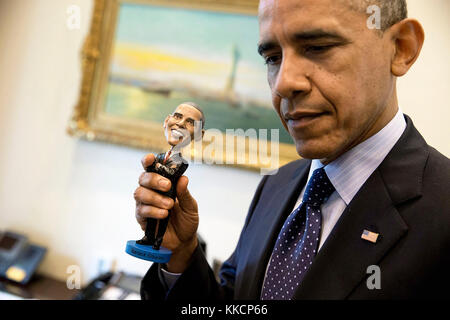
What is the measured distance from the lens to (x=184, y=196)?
77 cm

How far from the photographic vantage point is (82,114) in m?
2.09

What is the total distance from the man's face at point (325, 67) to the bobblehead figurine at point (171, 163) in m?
0.17

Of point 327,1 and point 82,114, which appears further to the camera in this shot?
point 82,114

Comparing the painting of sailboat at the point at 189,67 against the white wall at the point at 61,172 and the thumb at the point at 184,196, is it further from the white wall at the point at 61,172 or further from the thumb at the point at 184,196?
the thumb at the point at 184,196

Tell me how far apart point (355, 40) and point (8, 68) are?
2242 mm

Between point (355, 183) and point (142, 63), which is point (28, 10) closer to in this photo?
point (142, 63)

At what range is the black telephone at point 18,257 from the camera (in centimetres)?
197

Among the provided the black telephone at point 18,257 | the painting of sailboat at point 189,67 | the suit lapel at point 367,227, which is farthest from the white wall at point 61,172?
the suit lapel at point 367,227

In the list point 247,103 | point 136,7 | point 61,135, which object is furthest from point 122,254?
point 136,7
